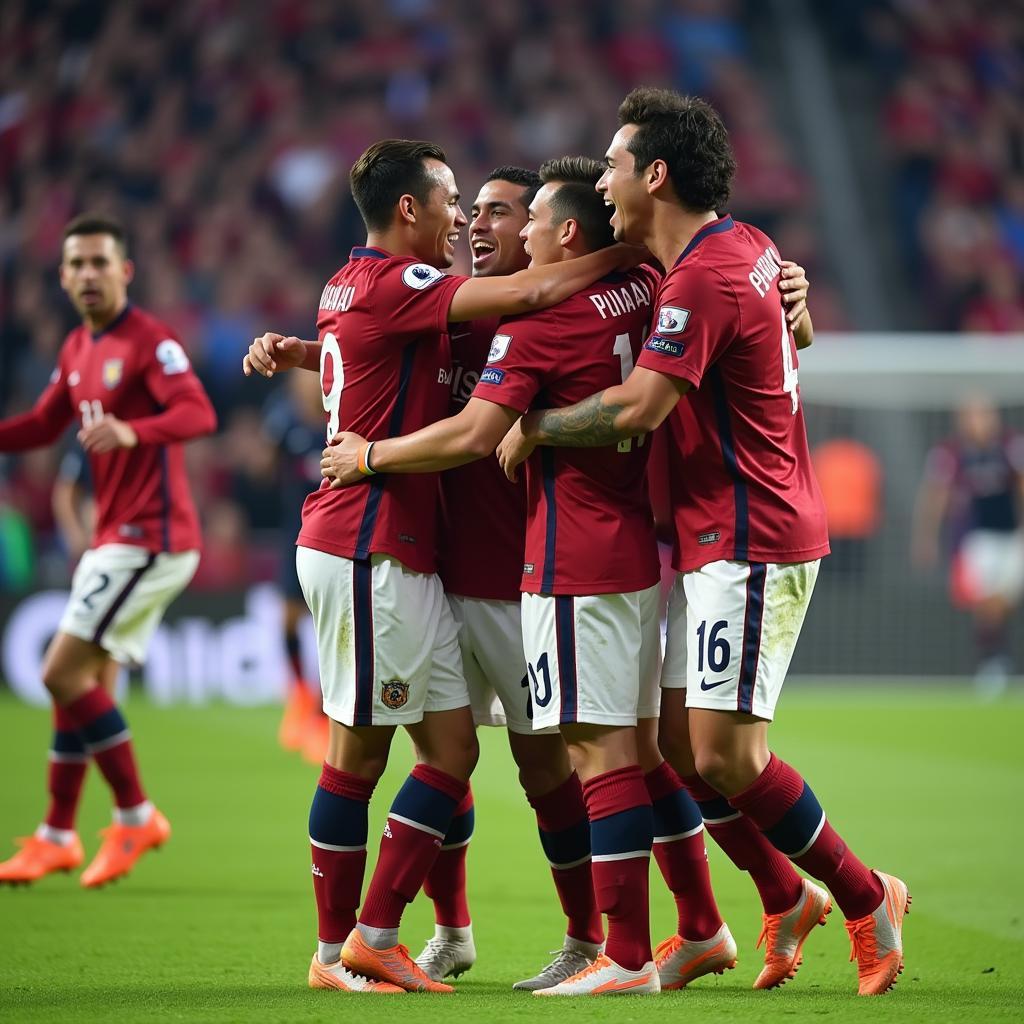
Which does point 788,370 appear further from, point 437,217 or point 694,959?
point 694,959

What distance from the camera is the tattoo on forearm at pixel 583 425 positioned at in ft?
13.0

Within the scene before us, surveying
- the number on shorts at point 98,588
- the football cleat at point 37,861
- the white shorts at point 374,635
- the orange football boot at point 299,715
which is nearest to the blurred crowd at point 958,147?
the orange football boot at point 299,715

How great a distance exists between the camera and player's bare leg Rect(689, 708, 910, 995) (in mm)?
3992

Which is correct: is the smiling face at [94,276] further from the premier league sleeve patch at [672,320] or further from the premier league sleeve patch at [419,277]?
the premier league sleeve patch at [672,320]

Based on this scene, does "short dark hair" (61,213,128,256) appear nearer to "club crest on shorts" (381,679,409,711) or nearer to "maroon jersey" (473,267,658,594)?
"maroon jersey" (473,267,658,594)

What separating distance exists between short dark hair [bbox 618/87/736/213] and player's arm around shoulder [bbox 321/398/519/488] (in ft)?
2.43

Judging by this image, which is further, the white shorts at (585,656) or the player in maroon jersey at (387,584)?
the player in maroon jersey at (387,584)

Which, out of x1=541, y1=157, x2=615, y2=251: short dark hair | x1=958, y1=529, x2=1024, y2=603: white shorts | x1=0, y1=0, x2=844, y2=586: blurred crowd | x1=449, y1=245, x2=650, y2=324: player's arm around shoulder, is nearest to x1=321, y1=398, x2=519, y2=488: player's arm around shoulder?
x1=449, y1=245, x2=650, y2=324: player's arm around shoulder

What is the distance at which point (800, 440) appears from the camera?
4262 millimetres

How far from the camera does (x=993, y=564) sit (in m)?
13.9

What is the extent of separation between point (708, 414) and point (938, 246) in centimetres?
1435

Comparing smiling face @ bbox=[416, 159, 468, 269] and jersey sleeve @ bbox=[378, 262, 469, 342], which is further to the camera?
smiling face @ bbox=[416, 159, 468, 269]

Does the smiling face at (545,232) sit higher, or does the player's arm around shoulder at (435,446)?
the smiling face at (545,232)

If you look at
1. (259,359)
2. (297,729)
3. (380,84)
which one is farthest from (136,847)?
(380,84)
